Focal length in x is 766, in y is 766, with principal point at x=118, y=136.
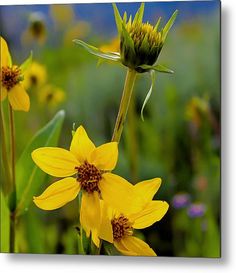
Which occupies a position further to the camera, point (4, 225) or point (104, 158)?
point (4, 225)

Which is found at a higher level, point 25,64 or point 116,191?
point 25,64

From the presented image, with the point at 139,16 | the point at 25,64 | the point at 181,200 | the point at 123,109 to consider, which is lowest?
the point at 181,200

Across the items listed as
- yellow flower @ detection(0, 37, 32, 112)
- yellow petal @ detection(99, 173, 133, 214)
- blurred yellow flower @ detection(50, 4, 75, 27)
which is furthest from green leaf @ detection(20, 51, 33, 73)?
yellow petal @ detection(99, 173, 133, 214)

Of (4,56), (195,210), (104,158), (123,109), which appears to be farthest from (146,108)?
(4,56)

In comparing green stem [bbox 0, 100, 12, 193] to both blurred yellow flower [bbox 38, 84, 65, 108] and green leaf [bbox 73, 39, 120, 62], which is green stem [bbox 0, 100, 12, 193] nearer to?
blurred yellow flower [bbox 38, 84, 65, 108]

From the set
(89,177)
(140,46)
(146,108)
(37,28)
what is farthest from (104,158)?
(37,28)

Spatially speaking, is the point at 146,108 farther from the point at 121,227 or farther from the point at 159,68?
the point at 121,227

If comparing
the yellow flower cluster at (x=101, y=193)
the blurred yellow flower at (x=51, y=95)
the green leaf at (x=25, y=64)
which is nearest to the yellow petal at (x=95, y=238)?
the yellow flower cluster at (x=101, y=193)

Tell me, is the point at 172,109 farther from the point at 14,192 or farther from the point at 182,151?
the point at 14,192
